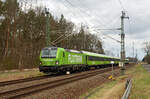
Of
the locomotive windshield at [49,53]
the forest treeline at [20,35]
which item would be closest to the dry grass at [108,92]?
the locomotive windshield at [49,53]

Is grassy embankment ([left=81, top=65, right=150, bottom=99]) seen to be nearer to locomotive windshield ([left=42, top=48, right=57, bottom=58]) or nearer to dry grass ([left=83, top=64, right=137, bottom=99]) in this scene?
dry grass ([left=83, top=64, right=137, bottom=99])

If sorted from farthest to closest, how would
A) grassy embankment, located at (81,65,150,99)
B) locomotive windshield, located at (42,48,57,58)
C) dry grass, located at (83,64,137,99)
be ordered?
locomotive windshield, located at (42,48,57,58) → dry grass, located at (83,64,137,99) → grassy embankment, located at (81,65,150,99)

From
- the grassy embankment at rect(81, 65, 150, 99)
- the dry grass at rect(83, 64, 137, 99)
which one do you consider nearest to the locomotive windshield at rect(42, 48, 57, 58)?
the grassy embankment at rect(81, 65, 150, 99)

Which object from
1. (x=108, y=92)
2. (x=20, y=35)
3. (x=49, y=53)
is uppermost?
(x=20, y=35)

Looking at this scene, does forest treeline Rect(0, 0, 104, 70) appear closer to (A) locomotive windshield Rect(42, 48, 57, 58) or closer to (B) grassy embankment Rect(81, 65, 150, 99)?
(A) locomotive windshield Rect(42, 48, 57, 58)

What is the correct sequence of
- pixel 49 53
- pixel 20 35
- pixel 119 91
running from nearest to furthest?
pixel 119 91
pixel 49 53
pixel 20 35

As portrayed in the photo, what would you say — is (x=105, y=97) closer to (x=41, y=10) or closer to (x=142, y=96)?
(x=142, y=96)

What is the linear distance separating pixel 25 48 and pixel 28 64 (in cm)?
338

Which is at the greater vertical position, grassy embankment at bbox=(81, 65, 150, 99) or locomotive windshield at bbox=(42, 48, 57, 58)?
locomotive windshield at bbox=(42, 48, 57, 58)

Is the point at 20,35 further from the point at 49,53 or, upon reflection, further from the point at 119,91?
the point at 119,91

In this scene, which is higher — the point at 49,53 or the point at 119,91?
the point at 49,53

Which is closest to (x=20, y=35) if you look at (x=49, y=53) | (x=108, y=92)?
(x=49, y=53)

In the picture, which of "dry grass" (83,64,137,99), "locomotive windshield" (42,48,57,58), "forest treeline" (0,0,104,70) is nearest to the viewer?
"dry grass" (83,64,137,99)

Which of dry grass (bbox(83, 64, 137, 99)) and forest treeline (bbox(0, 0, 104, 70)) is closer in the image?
Answer: dry grass (bbox(83, 64, 137, 99))
